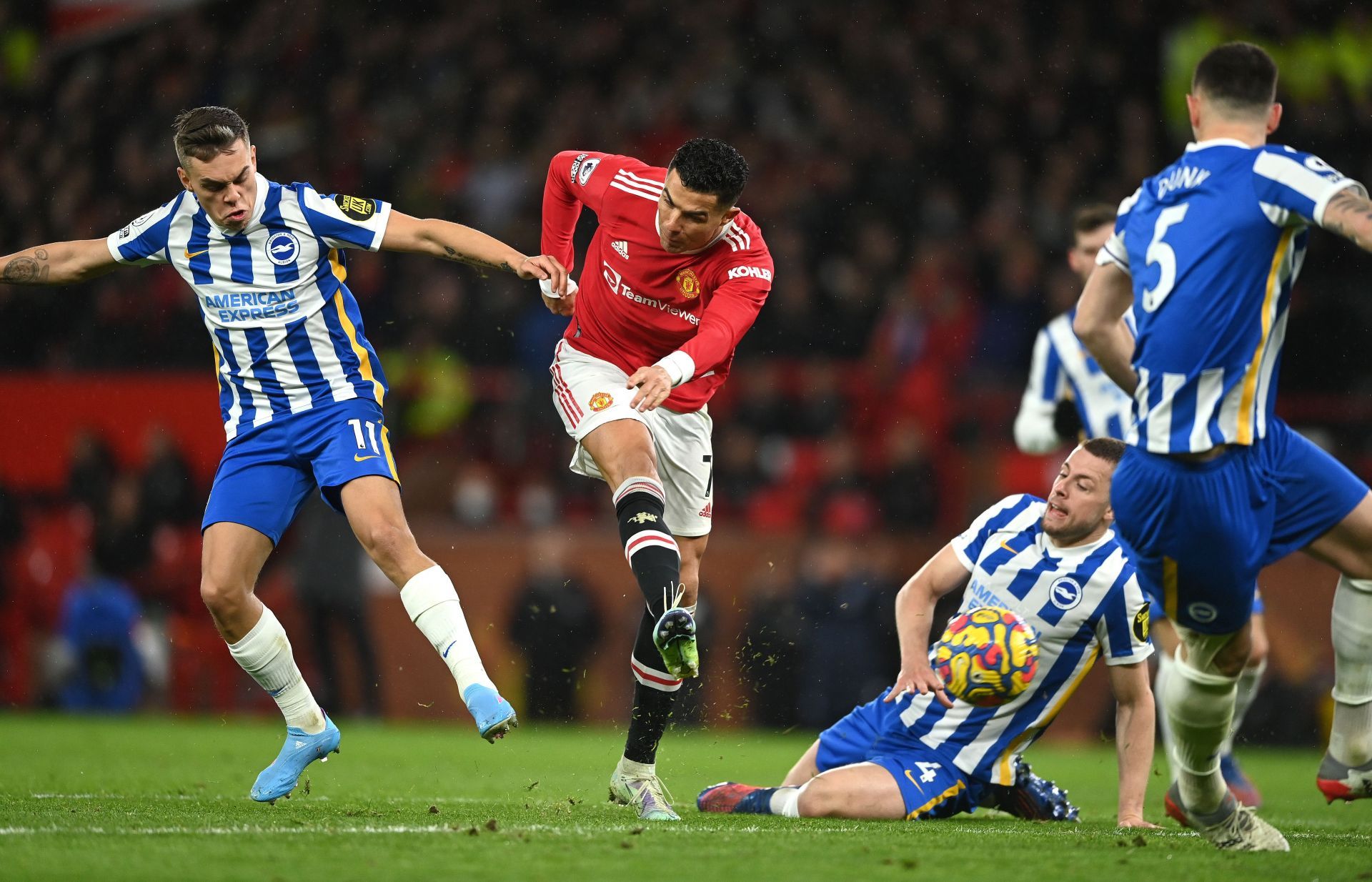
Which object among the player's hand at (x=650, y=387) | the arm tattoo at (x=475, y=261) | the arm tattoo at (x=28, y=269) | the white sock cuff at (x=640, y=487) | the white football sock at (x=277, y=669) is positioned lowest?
the white football sock at (x=277, y=669)

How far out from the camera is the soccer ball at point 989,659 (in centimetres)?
554

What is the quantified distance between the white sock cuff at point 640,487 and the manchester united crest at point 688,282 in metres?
0.87

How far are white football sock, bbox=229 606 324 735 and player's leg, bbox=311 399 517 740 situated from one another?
547mm

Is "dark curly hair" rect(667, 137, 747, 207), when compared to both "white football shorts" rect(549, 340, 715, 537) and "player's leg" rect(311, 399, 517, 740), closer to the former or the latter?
"white football shorts" rect(549, 340, 715, 537)

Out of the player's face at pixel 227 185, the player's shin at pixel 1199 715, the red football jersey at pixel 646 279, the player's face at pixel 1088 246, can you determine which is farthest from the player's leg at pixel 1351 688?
the player's face at pixel 227 185

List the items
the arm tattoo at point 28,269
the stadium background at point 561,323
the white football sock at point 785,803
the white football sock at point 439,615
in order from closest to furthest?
the white football sock at point 439,615 → the white football sock at point 785,803 → the arm tattoo at point 28,269 → the stadium background at point 561,323

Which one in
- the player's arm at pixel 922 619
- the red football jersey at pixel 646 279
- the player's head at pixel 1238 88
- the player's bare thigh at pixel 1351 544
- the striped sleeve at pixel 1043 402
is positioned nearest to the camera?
the player's head at pixel 1238 88

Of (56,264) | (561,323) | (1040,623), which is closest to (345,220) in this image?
(56,264)

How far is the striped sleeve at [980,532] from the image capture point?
19.1 feet

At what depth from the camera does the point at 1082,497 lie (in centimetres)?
568

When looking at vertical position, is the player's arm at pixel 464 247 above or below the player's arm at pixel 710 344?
above

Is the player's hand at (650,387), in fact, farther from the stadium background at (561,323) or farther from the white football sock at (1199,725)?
the stadium background at (561,323)

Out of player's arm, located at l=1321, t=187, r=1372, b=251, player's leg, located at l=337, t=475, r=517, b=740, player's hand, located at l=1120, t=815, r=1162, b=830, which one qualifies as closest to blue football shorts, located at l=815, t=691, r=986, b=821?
player's hand, located at l=1120, t=815, r=1162, b=830

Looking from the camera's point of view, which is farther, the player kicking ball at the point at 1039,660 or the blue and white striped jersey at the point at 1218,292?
the player kicking ball at the point at 1039,660
